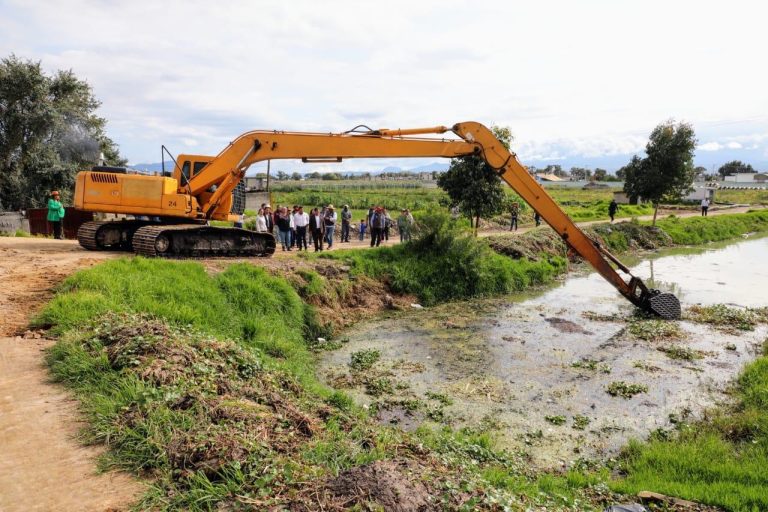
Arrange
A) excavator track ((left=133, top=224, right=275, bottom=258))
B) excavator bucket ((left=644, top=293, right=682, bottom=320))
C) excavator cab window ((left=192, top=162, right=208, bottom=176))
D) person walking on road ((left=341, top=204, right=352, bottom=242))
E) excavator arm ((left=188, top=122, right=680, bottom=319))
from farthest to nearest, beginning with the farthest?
person walking on road ((left=341, top=204, right=352, bottom=242)), excavator bucket ((left=644, top=293, right=682, bottom=320)), excavator cab window ((left=192, top=162, right=208, bottom=176)), excavator arm ((left=188, top=122, right=680, bottom=319)), excavator track ((left=133, top=224, right=275, bottom=258))

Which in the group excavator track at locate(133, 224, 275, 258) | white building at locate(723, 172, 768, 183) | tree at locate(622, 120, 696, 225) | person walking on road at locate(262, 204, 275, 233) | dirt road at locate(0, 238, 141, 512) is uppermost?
white building at locate(723, 172, 768, 183)

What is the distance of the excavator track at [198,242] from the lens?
12.2 meters

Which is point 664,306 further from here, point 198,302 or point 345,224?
point 345,224

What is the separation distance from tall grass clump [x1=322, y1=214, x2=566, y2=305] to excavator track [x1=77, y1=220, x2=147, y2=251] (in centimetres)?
534

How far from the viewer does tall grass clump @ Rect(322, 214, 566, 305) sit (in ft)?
49.6

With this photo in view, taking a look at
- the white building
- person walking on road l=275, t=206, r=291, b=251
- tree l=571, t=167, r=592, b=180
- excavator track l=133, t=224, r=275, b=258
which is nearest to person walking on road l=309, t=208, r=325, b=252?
person walking on road l=275, t=206, r=291, b=251

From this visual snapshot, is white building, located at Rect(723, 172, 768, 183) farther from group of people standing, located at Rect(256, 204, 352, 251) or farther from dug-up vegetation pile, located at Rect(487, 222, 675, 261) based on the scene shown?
group of people standing, located at Rect(256, 204, 352, 251)

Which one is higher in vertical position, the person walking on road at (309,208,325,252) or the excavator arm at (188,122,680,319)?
the excavator arm at (188,122,680,319)

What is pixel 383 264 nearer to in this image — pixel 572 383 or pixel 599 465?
pixel 572 383

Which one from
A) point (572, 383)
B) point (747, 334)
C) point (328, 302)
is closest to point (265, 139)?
point (328, 302)

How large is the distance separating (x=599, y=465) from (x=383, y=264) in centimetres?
970

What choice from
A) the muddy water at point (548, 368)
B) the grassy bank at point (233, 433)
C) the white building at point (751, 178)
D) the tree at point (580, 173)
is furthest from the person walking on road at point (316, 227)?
the tree at point (580, 173)

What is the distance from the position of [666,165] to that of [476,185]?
1459 cm

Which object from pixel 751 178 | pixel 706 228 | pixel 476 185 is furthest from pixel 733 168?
pixel 476 185
